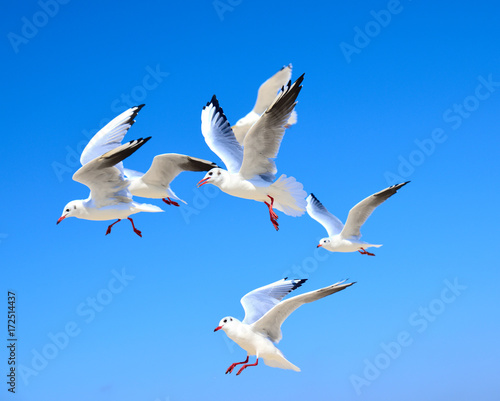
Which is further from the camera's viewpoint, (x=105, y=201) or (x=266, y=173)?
(x=105, y=201)

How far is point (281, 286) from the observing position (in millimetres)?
10344

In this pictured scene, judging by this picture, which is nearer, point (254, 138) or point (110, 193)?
point (254, 138)

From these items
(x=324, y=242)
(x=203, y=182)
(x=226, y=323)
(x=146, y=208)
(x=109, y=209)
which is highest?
(x=109, y=209)

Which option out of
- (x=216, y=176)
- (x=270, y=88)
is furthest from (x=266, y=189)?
(x=270, y=88)

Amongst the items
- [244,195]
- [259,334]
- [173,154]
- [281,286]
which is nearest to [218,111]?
[173,154]

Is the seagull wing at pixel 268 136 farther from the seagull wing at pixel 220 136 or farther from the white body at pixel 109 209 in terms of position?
the white body at pixel 109 209

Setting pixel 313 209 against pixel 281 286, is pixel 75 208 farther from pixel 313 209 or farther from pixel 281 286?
pixel 313 209

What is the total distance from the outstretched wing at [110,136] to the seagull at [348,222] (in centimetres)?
464

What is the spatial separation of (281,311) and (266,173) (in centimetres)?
216

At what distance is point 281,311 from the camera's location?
334 inches

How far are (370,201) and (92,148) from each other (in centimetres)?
530

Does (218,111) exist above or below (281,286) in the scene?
above

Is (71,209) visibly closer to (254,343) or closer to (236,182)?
(236,182)

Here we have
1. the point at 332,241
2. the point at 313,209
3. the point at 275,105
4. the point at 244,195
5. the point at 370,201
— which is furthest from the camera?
the point at 313,209
